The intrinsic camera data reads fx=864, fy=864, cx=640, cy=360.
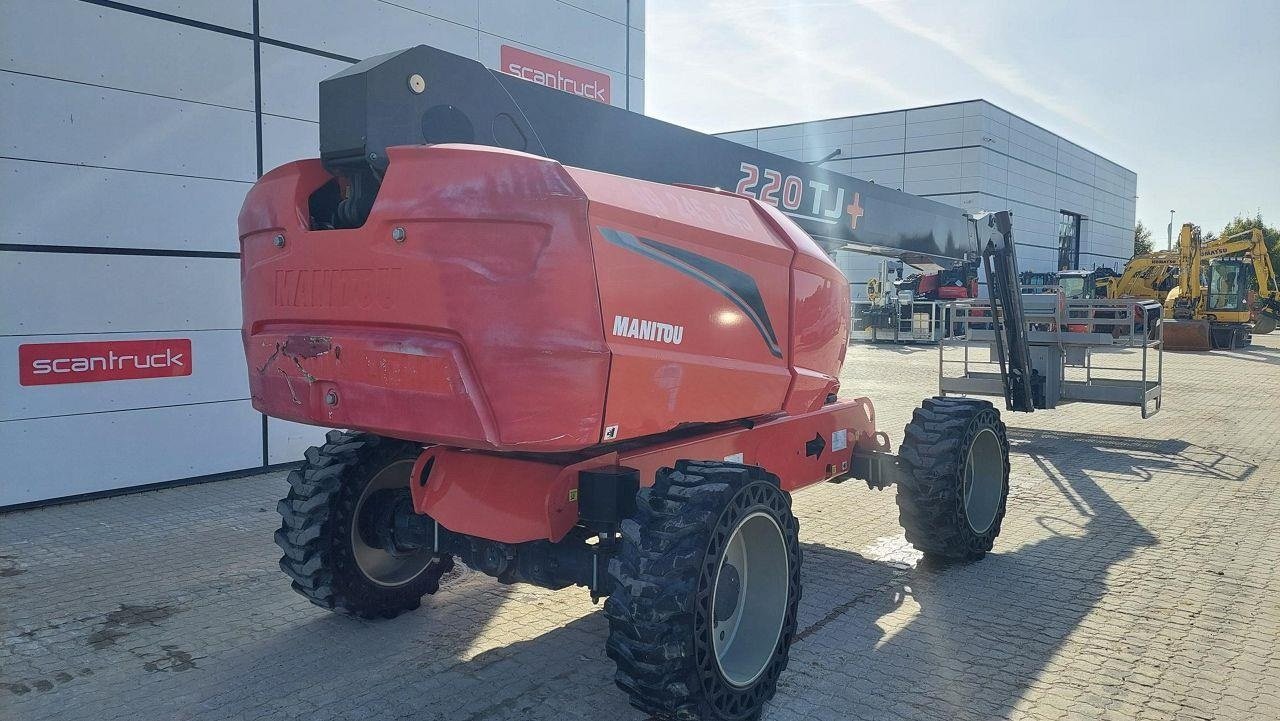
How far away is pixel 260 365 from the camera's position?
3709 millimetres

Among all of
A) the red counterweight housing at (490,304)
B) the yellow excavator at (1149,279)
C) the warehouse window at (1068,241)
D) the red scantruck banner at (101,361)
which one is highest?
the warehouse window at (1068,241)

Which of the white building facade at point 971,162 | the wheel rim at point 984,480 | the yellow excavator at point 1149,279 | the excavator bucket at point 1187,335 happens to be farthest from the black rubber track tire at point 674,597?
the white building facade at point 971,162

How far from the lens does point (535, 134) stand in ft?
13.2

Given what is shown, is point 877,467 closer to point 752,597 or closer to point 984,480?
point 984,480

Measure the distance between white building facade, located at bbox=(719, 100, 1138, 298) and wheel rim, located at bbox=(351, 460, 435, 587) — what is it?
103 feet

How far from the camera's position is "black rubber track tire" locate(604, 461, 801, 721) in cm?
314

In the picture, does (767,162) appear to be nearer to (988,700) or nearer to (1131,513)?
(988,700)

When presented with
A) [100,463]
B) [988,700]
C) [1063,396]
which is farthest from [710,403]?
[1063,396]

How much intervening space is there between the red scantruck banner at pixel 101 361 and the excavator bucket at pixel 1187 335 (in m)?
26.6

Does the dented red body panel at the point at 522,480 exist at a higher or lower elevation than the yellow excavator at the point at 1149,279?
lower

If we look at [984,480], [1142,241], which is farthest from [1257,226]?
[984,480]

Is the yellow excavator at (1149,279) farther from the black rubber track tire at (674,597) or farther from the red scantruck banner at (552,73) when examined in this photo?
the black rubber track tire at (674,597)

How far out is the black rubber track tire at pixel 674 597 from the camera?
3.14m

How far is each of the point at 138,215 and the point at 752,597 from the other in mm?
6592
